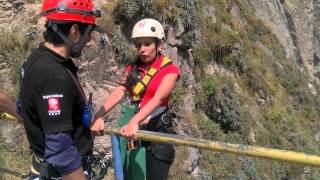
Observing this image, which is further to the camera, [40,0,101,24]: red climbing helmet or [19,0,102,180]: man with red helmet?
[40,0,101,24]: red climbing helmet

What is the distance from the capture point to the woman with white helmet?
371 centimetres

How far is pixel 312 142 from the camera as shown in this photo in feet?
50.3

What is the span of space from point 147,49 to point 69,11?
1.48 metres

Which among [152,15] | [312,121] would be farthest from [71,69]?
[312,121]

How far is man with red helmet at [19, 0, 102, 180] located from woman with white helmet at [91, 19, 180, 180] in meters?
1.02

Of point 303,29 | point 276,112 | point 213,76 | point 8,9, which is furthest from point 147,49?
point 303,29

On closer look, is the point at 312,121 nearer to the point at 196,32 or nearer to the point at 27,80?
the point at 196,32

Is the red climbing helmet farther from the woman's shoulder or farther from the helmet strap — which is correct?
the woman's shoulder

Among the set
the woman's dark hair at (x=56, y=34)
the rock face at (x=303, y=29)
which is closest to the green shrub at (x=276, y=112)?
the rock face at (x=303, y=29)

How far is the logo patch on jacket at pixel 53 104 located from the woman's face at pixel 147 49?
168 cm

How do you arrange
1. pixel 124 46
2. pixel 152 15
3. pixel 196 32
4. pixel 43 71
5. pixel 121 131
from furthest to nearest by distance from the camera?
pixel 196 32 < pixel 152 15 < pixel 124 46 < pixel 121 131 < pixel 43 71

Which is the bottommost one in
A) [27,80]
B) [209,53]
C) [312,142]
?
[312,142]

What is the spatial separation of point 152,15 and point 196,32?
2037 mm

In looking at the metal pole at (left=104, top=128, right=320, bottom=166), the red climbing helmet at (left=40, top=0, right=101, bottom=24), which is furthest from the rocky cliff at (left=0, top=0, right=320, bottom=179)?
the red climbing helmet at (left=40, top=0, right=101, bottom=24)
